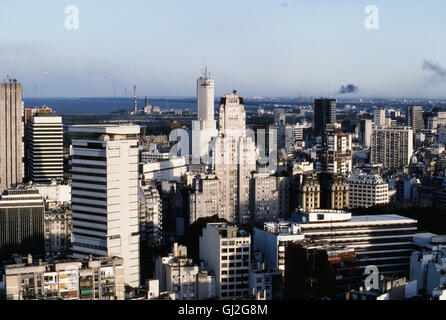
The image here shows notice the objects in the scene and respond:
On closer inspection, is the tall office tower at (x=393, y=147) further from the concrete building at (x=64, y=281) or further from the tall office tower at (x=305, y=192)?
the concrete building at (x=64, y=281)

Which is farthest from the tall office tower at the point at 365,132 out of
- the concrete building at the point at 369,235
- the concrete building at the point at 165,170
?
the concrete building at the point at 369,235

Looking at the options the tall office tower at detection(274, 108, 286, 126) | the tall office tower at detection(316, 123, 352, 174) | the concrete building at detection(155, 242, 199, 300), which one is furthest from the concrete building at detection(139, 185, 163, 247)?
the tall office tower at detection(274, 108, 286, 126)

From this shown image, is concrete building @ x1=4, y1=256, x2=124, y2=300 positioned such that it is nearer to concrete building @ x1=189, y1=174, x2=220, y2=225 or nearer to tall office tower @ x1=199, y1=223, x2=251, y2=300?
tall office tower @ x1=199, y1=223, x2=251, y2=300

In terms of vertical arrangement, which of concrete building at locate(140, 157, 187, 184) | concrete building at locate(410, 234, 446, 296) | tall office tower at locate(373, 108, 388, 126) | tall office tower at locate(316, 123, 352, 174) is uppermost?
tall office tower at locate(373, 108, 388, 126)

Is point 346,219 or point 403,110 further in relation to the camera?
point 403,110

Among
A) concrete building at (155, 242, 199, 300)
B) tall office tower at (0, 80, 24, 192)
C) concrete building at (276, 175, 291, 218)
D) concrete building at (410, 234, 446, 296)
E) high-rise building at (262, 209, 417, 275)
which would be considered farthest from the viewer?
tall office tower at (0, 80, 24, 192)
